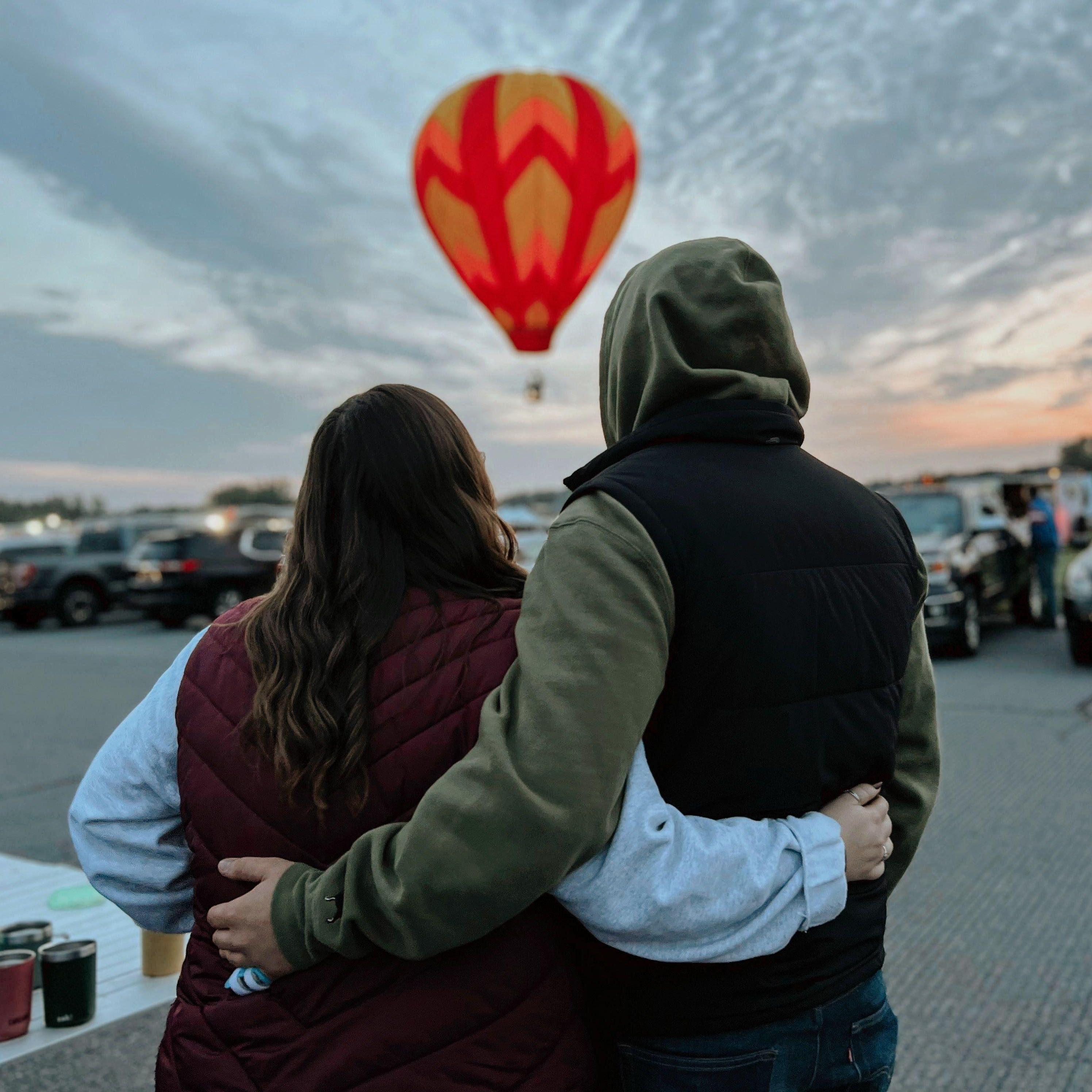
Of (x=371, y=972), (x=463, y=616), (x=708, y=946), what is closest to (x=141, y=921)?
(x=371, y=972)

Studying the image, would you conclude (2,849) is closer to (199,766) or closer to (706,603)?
(199,766)

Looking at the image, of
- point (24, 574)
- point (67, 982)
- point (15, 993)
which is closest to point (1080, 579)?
point (67, 982)

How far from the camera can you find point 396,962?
4.63 ft

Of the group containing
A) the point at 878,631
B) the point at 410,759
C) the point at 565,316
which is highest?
the point at 565,316

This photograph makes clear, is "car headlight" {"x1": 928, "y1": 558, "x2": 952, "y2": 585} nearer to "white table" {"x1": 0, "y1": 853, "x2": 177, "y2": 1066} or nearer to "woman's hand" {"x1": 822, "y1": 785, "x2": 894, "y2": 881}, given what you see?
"white table" {"x1": 0, "y1": 853, "x2": 177, "y2": 1066}

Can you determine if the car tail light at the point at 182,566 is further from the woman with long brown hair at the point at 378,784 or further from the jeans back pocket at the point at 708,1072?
the jeans back pocket at the point at 708,1072

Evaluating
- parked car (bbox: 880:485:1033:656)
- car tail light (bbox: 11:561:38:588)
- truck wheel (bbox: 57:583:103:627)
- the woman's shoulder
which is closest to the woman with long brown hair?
the woman's shoulder

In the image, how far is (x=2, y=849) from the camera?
5199 millimetres

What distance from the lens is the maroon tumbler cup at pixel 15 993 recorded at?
2.88 m

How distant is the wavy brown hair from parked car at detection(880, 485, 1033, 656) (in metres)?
8.73

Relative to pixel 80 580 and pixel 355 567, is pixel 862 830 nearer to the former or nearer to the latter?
pixel 355 567

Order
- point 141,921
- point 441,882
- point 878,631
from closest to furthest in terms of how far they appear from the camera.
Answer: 1. point 441,882
2. point 878,631
3. point 141,921

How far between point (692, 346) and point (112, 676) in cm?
1151

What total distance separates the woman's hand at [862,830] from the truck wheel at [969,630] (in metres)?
9.84
